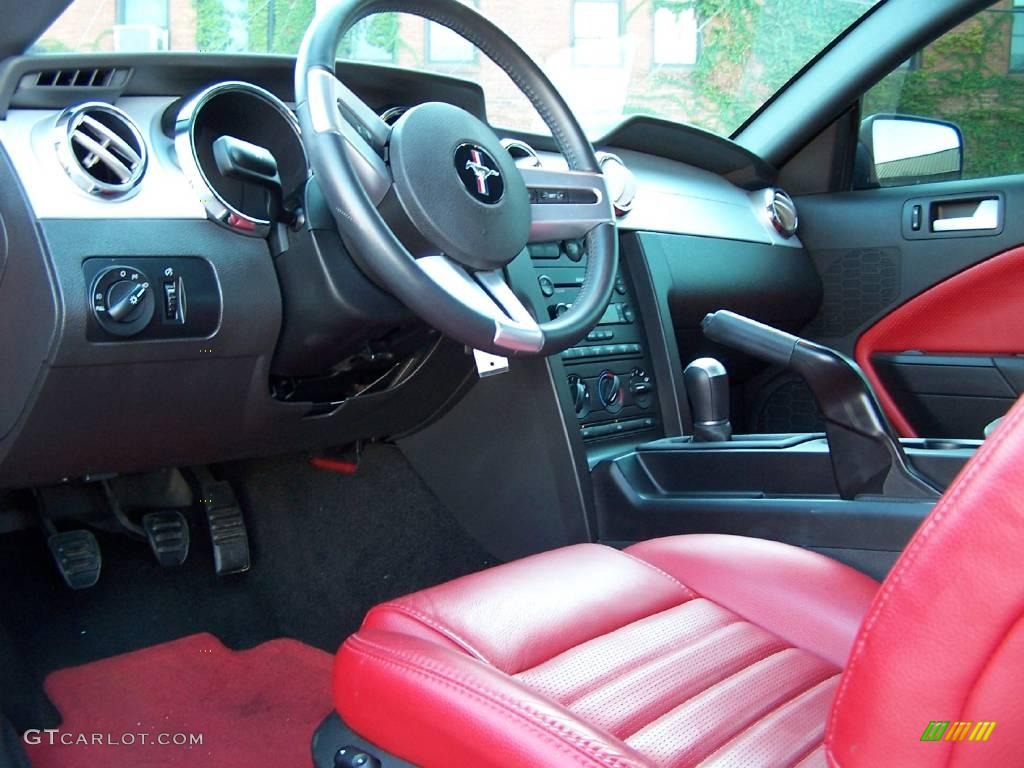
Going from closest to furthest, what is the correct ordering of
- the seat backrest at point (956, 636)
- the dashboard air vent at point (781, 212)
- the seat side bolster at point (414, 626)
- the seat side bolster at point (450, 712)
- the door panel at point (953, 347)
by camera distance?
the seat backrest at point (956, 636)
the seat side bolster at point (450, 712)
the seat side bolster at point (414, 626)
the door panel at point (953, 347)
the dashboard air vent at point (781, 212)

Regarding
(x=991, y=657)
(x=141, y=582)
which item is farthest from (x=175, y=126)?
(x=991, y=657)

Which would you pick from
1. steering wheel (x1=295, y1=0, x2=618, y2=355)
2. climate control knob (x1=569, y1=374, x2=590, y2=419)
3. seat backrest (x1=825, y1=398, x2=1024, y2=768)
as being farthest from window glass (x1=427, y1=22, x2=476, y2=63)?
seat backrest (x1=825, y1=398, x2=1024, y2=768)

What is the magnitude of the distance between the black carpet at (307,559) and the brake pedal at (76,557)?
10 centimetres

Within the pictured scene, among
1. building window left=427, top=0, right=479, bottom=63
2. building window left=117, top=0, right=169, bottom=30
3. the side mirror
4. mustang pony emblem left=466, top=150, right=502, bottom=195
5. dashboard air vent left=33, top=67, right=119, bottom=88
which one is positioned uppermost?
building window left=117, top=0, right=169, bottom=30

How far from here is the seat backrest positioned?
0.52 meters

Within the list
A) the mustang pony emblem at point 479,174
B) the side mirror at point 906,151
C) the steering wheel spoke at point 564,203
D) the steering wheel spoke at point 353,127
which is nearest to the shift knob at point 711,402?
the steering wheel spoke at point 564,203

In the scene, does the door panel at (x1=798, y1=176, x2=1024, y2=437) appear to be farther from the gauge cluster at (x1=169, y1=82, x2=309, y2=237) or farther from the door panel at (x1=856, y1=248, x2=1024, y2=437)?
the gauge cluster at (x1=169, y1=82, x2=309, y2=237)

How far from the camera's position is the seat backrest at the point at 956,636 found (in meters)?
0.52

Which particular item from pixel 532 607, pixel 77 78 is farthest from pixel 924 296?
pixel 77 78

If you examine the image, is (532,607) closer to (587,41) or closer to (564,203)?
(564,203)

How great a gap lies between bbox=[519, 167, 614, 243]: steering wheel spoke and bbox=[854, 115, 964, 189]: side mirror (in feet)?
4.00

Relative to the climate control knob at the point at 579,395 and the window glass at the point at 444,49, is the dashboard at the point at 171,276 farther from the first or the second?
the climate control knob at the point at 579,395

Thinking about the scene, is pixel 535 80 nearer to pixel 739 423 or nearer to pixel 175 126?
pixel 175 126

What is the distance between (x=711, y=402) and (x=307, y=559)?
0.88 meters
